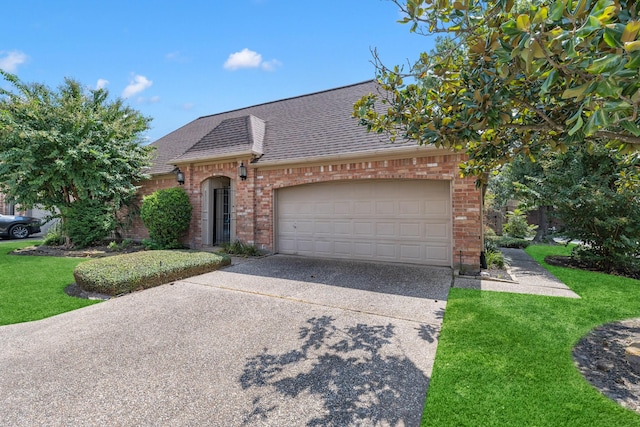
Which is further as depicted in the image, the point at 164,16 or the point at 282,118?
the point at 282,118

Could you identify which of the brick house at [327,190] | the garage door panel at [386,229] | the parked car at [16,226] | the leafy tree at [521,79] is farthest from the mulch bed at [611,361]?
the parked car at [16,226]

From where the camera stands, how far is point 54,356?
10.9ft

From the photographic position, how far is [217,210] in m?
10.8

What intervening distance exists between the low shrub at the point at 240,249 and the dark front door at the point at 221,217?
4.76 ft

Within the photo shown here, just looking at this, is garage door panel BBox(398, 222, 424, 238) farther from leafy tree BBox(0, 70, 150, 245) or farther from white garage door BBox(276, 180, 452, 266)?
leafy tree BBox(0, 70, 150, 245)

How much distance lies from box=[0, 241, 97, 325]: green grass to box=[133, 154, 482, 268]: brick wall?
3766 mm

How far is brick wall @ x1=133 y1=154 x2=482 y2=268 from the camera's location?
657 cm

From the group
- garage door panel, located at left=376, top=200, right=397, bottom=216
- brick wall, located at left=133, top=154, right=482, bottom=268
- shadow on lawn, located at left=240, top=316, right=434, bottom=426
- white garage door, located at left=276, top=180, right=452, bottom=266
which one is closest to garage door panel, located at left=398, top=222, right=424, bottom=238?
white garage door, located at left=276, top=180, right=452, bottom=266

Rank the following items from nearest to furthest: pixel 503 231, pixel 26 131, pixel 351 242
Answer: pixel 351 242 < pixel 26 131 < pixel 503 231

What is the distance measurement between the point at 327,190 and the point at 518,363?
637 cm

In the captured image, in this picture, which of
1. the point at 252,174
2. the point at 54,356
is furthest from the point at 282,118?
the point at 54,356

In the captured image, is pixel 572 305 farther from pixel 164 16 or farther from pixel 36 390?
pixel 164 16

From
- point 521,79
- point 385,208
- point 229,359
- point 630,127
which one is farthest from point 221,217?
point 630,127

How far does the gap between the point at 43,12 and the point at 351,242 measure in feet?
30.9
